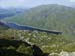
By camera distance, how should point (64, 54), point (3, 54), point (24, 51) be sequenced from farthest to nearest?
1. point (64, 54)
2. point (24, 51)
3. point (3, 54)

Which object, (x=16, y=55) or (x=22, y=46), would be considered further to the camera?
(x=22, y=46)

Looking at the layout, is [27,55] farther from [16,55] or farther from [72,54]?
[72,54]

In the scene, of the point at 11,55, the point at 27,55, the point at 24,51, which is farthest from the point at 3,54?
the point at 24,51

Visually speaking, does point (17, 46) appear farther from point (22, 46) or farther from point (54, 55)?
point (54, 55)

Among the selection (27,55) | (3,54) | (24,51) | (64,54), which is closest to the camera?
(3,54)

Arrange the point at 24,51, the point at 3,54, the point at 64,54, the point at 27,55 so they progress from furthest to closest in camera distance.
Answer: the point at 64,54 < the point at 24,51 < the point at 27,55 < the point at 3,54

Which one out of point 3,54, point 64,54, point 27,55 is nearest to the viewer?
point 3,54

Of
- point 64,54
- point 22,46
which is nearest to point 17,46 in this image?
point 22,46

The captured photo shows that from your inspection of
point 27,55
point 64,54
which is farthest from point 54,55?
point 27,55

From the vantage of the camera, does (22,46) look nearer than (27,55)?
No
